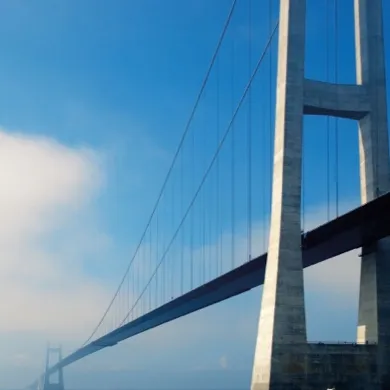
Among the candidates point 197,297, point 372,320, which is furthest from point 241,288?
point 372,320

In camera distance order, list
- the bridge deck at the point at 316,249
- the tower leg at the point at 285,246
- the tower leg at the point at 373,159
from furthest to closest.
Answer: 1. the tower leg at the point at 373,159
2. the tower leg at the point at 285,246
3. the bridge deck at the point at 316,249

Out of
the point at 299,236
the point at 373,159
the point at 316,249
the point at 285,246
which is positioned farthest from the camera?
→ the point at 316,249

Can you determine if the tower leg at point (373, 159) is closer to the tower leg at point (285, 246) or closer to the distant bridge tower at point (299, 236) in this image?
the distant bridge tower at point (299, 236)

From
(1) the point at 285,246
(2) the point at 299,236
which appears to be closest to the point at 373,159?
(2) the point at 299,236

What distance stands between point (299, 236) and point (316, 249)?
169 cm

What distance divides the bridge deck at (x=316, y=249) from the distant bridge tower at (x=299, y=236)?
2.75ft

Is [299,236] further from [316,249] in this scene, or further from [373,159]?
[373,159]

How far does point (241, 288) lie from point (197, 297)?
10.2 ft

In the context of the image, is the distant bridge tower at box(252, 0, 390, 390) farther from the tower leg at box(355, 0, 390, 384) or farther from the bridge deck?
the bridge deck

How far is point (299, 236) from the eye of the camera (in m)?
23.0

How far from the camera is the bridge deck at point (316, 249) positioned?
70.0ft

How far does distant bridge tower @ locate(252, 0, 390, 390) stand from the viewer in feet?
72.5

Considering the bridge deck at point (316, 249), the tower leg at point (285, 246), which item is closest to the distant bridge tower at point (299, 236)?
the tower leg at point (285, 246)

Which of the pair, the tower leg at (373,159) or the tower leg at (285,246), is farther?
the tower leg at (373,159)
